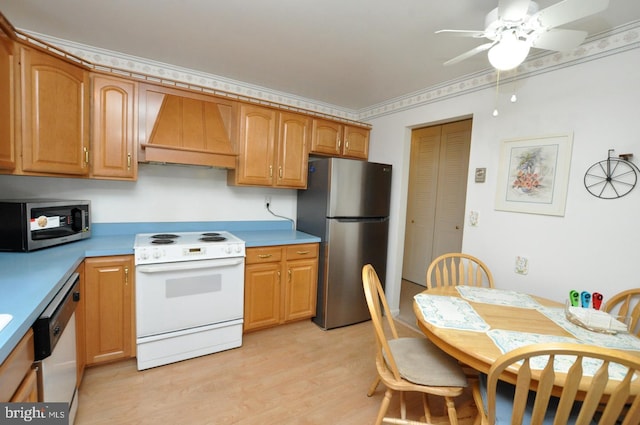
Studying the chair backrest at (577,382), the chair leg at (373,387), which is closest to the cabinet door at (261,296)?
the chair leg at (373,387)

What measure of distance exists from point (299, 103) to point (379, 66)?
114cm

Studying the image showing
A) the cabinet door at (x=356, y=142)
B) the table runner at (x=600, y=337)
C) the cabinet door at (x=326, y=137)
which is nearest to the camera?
the table runner at (x=600, y=337)

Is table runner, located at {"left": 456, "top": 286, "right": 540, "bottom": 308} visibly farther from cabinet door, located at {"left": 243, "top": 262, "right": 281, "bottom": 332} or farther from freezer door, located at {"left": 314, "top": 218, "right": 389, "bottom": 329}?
cabinet door, located at {"left": 243, "top": 262, "right": 281, "bottom": 332}

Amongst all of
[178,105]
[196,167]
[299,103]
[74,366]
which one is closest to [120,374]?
[74,366]

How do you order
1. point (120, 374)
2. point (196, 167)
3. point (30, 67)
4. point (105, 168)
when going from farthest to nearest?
1. point (196, 167)
2. point (105, 168)
3. point (120, 374)
4. point (30, 67)

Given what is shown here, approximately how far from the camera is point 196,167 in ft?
8.91

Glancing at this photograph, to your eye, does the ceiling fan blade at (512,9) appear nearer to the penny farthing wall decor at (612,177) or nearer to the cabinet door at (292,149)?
the penny farthing wall decor at (612,177)

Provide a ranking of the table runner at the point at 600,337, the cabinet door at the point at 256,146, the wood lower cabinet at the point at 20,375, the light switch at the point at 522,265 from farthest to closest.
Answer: the cabinet door at the point at 256,146 < the light switch at the point at 522,265 < the table runner at the point at 600,337 < the wood lower cabinet at the point at 20,375

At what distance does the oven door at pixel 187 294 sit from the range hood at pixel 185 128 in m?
0.84

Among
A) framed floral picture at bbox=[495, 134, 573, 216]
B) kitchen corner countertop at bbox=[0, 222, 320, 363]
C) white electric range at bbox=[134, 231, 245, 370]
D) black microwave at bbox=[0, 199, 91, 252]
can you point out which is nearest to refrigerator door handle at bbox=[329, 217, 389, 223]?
kitchen corner countertop at bbox=[0, 222, 320, 363]

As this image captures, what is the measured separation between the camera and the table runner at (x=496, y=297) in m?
1.67

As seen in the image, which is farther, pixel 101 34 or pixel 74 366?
pixel 101 34

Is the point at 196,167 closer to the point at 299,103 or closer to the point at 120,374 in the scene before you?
the point at 299,103

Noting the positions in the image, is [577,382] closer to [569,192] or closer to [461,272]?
[461,272]
